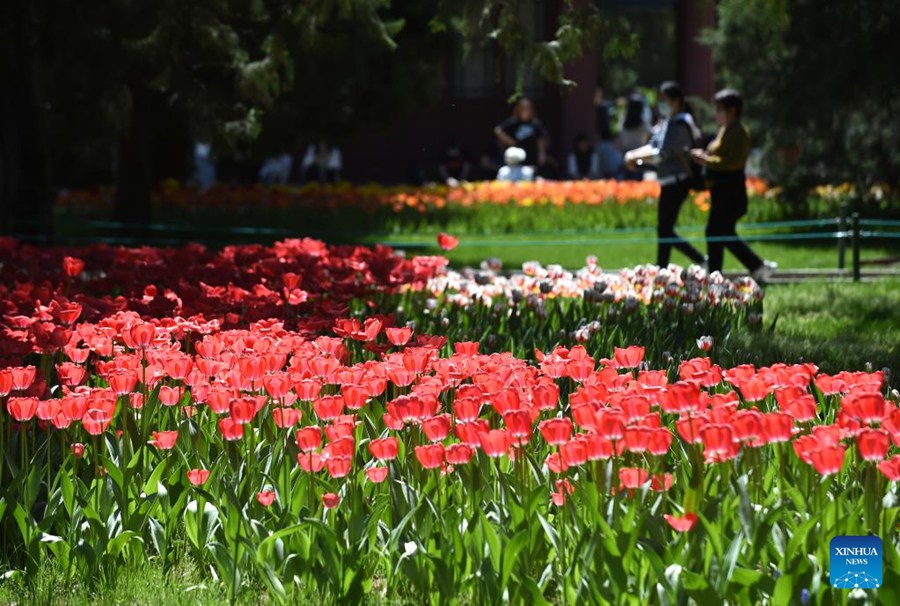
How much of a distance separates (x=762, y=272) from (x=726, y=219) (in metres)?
0.56

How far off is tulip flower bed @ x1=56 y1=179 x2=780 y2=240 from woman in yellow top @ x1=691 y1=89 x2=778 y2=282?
6073 millimetres

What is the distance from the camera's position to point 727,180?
12516 millimetres

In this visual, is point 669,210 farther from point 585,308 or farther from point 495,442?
point 495,442

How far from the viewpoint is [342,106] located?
2041 centimetres

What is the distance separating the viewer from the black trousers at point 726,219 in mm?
12500

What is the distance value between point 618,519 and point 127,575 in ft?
4.65

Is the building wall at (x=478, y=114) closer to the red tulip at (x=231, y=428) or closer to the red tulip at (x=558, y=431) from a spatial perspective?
the red tulip at (x=231, y=428)

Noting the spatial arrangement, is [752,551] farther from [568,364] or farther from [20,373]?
[20,373]

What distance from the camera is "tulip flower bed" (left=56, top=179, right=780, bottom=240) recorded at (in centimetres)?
1922

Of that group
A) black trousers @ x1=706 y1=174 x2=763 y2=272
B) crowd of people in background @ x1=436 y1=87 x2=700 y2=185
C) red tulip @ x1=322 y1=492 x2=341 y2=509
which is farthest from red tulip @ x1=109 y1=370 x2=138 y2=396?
crowd of people in background @ x1=436 y1=87 x2=700 y2=185

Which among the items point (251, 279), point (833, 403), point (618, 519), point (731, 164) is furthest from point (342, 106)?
point (618, 519)

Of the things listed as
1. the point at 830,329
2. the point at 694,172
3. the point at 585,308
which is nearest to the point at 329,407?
the point at 585,308

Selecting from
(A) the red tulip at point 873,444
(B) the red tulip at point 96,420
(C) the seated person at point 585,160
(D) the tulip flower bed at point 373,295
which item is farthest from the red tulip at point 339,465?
(C) the seated person at point 585,160

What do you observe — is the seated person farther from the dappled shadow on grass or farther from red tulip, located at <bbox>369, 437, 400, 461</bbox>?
A: red tulip, located at <bbox>369, 437, 400, 461</bbox>
